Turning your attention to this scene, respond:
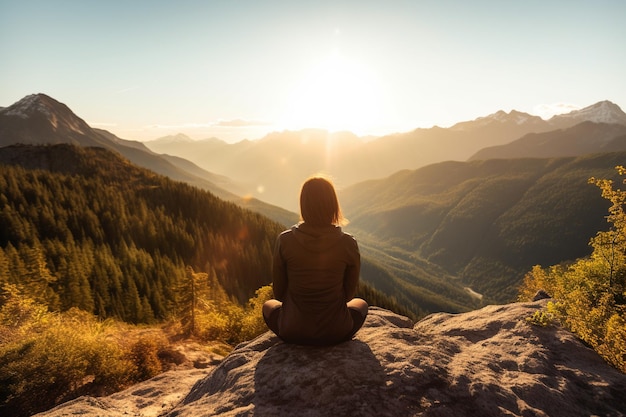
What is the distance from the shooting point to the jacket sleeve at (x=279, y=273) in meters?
6.48

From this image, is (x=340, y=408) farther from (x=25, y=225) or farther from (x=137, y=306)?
(x=25, y=225)

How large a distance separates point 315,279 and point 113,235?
92.0m

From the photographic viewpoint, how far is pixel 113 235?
270ft

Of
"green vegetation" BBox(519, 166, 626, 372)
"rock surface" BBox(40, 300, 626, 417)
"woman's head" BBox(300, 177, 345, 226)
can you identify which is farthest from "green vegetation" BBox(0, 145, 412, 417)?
"green vegetation" BBox(519, 166, 626, 372)

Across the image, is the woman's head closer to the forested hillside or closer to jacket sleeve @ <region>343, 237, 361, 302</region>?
jacket sleeve @ <region>343, 237, 361, 302</region>

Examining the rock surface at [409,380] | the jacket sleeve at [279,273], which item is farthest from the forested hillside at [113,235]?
the jacket sleeve at [279,273]

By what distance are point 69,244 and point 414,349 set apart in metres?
69.8

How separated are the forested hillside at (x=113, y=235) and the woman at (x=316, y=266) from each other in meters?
20.0

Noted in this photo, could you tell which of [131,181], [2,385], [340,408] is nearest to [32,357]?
[2,385]

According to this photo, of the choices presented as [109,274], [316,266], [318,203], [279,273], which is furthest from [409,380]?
[109,274]

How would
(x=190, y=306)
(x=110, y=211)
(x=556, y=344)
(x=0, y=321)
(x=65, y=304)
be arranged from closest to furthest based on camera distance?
(x=556, y=344)
(x=0, y=321)
(x=190, y=306)
(x=65, y=304)
(x=110, y=211)

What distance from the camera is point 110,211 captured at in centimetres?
8944

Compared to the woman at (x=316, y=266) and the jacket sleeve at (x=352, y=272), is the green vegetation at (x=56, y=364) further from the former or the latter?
the jacket sleeve at (x=352, y=272)

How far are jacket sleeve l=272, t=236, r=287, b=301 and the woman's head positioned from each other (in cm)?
87
